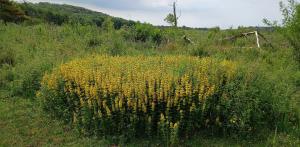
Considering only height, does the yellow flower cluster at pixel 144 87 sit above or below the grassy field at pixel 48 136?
above

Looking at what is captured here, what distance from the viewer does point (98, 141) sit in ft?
24.0

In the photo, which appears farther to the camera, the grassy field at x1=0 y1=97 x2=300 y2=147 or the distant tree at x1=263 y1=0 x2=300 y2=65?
the distant tree at x1=263 y1=0 x2=300 y2=65

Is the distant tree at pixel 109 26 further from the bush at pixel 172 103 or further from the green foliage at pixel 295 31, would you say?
the bush at pixel 172 103

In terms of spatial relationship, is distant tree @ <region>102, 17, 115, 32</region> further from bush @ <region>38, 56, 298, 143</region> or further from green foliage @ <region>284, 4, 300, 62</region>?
bush @ <region>38, 56, 298, 143</region>

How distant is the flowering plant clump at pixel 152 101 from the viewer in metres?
7.20

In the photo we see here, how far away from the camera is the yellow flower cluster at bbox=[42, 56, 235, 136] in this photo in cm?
722

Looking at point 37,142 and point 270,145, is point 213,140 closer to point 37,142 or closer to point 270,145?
point 270,145

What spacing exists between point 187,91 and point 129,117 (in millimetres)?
1174

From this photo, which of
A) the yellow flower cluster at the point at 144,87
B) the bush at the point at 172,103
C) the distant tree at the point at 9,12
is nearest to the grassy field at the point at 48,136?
the bush at the point at 172,103

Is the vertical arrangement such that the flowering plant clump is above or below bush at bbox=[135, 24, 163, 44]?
below

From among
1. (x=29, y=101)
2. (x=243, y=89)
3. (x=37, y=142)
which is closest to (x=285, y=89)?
(x=243, y=89)

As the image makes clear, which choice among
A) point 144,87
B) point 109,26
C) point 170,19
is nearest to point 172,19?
point 170,19

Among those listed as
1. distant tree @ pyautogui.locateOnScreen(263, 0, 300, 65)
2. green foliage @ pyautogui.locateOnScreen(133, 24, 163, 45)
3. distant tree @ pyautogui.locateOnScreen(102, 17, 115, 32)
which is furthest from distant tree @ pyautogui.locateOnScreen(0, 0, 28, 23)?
distant tree @ pyautogui.locateOnScreen(263, 0, 300, 65)

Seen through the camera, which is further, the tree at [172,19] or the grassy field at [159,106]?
the tree at [172,19]
